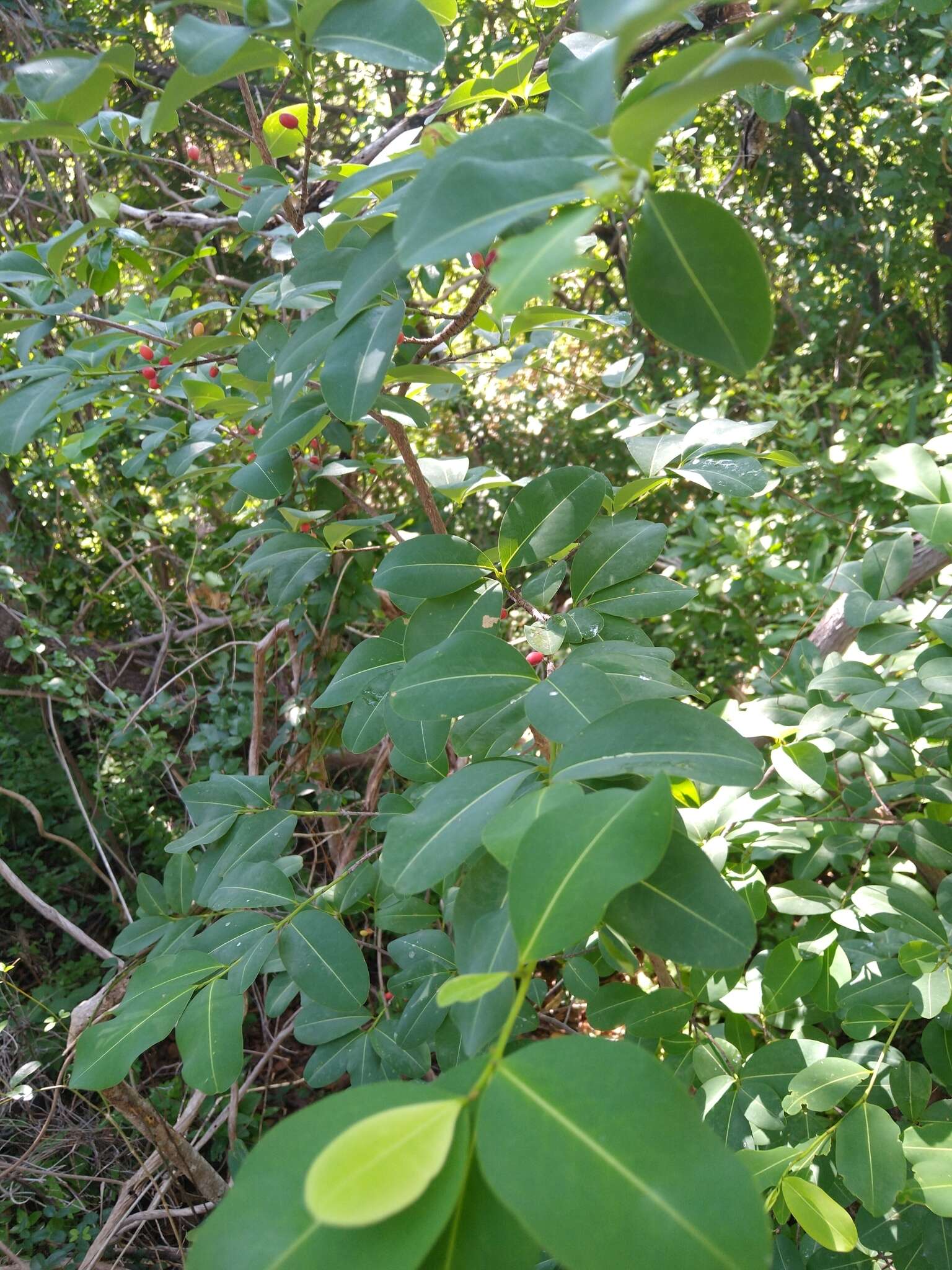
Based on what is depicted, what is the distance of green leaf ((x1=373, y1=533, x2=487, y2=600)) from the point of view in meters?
0.72

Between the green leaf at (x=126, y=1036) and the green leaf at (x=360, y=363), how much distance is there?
0.47m

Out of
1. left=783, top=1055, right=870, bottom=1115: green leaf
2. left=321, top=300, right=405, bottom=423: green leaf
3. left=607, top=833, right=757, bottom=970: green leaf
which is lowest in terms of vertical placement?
left=783, top=1055, right=870, bottom=1115: green leaf

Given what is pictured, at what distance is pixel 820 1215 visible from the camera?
72 cm

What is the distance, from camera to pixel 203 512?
10.3ft

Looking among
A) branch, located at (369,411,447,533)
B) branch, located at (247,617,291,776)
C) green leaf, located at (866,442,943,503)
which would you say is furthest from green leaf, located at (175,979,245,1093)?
branch, located at (247,617,291,776)

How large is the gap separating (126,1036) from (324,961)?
0.53ft

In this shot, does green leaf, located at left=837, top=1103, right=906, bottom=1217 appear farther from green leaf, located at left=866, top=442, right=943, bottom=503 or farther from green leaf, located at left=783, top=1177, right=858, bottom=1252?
green leaf, located at left=866, top=442, right=943, bottom=503

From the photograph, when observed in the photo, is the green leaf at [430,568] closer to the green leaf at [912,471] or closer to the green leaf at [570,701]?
the green leaf at [570,701]

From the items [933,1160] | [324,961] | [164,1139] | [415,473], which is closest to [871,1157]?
[933,1160]

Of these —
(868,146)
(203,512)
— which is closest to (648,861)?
(203,512)

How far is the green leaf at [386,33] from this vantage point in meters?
0.56

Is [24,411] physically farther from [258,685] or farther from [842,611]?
[842,611]

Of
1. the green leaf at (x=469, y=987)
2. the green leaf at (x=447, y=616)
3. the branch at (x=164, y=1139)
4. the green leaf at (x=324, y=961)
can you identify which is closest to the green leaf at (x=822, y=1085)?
the green leaf at (x=324, y=961)

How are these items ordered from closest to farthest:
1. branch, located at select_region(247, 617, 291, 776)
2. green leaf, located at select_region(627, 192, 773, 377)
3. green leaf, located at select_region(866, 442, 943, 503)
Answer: green leaf, located at select_region(627, 192, 773, 377) < green leaf, located at select_region(866, 442, 943, 503) < branch, located at select_region(247, 617, 291, 776)
